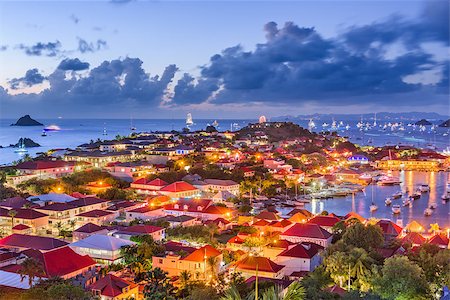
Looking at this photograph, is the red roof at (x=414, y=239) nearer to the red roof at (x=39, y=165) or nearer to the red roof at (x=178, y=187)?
the red roof at (x=178, y=187)

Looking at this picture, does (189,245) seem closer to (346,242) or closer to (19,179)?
(346,242)

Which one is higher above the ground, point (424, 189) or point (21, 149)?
point (21, 149)

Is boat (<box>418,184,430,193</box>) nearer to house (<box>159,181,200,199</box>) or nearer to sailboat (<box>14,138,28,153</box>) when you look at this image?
house (<box>159,181,200,199</box>)

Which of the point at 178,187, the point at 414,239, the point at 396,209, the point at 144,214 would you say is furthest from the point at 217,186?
the point at 414,239

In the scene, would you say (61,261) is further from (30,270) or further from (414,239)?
(414,239)

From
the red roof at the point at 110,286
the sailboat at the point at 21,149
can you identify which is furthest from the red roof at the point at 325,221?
the sailboat at the point at 21,149
